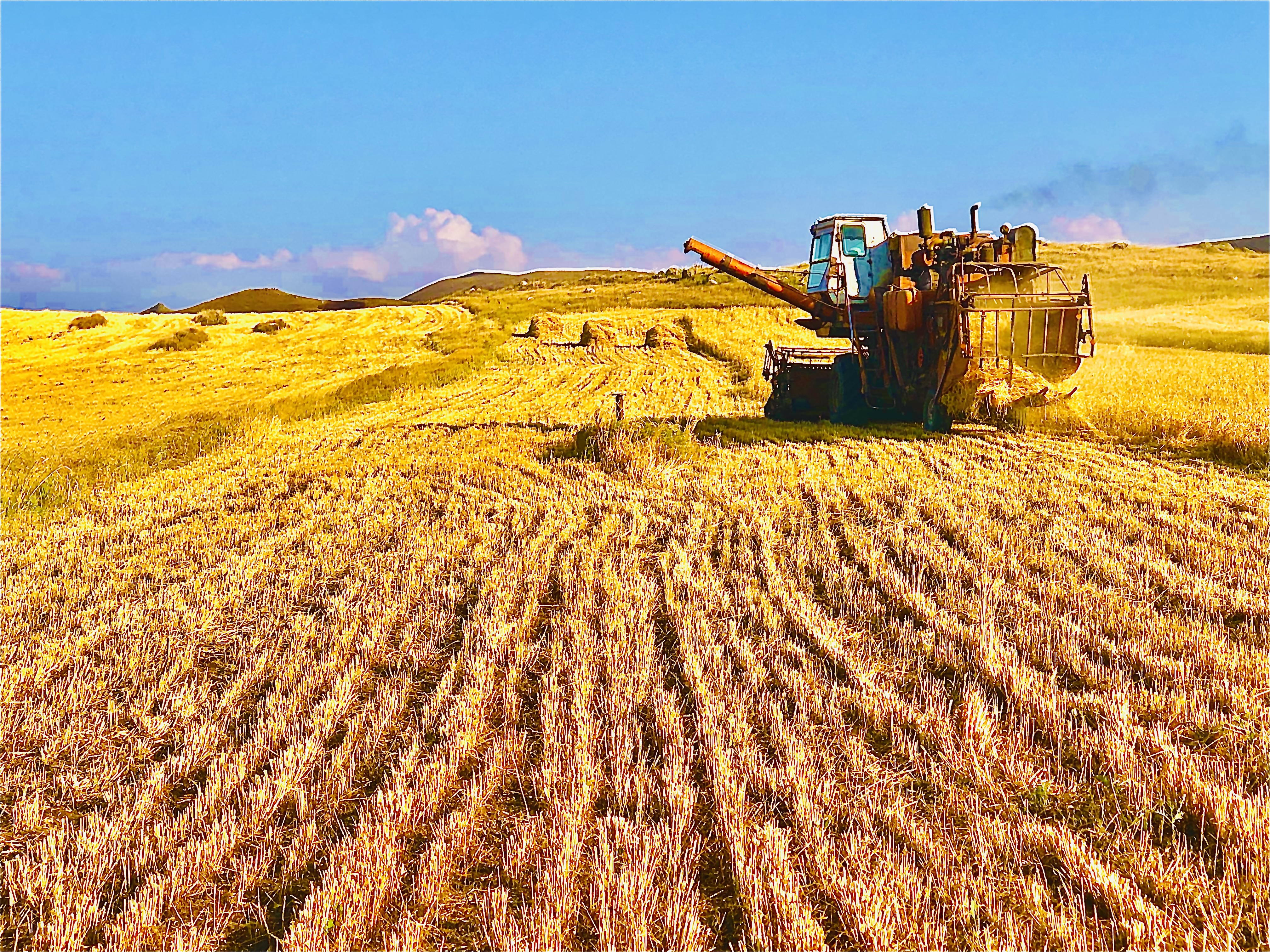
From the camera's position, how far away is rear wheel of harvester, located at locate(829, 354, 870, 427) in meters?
13.8

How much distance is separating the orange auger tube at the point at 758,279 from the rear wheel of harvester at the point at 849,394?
85 cm

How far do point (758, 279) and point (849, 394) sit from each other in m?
2.73

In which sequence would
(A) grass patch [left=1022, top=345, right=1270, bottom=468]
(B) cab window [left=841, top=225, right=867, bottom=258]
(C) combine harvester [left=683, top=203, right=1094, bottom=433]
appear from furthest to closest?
(B) cab window [left=841, top=225, right=867, bottom=258] < (C) combine harvester [left=683, top=203, right=1094, bottom=433] < (A) grass patch [left=1022, top=345, right=1270, bottom=468]

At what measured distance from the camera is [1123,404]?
1303 cm

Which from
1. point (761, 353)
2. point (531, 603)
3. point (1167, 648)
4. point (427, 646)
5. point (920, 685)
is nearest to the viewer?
point (920, 685)

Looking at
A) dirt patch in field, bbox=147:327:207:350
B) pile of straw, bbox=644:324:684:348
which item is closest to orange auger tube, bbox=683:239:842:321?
pile of straw, bbox=644:324:684:348

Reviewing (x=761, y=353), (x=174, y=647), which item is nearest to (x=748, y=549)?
(x=174, y=647)

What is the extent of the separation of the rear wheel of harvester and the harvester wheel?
153cm

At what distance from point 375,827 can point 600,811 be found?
852 mm

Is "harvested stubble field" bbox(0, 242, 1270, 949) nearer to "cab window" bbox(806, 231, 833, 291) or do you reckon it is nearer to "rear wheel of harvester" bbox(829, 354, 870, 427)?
"rear wheel of harvester" bbox(829, 354, 870, 427)

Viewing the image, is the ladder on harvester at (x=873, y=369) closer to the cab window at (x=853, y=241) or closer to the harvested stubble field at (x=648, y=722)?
the cab window at (x=853, y=241)

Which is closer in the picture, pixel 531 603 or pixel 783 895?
pixel 783 895

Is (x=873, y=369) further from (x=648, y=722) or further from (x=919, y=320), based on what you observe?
(x=648, y=722)

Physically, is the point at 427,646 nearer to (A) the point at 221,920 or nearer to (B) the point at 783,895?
(A) the point at 221,920
